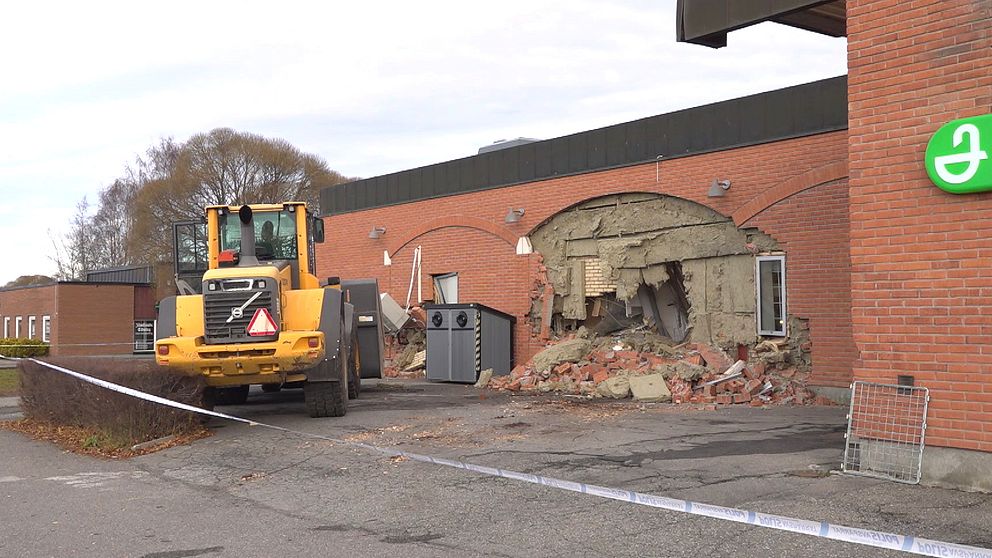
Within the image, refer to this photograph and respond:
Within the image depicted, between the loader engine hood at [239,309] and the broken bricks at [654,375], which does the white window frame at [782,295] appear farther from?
the loader engine hood at [239,309]

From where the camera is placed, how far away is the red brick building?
743 centimetres

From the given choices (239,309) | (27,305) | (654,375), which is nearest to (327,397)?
(239,309)

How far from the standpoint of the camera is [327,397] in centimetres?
1275

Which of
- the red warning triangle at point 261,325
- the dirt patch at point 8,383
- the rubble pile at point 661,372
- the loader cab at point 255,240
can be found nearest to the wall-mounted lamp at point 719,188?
the rubble pile at point 661,372

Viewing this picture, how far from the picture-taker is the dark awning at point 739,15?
29.1ft

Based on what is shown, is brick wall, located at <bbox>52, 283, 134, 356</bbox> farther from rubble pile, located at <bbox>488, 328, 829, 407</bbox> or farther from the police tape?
the police tape

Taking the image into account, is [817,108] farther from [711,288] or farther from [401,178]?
[401,178]

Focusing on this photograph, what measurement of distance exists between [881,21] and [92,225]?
236ft

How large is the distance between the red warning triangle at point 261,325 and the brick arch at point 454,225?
978 cm

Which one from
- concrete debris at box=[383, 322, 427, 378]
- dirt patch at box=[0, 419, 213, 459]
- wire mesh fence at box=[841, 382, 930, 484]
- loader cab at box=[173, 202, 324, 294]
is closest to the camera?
wire mesh fence at box=[841, 382, 930, 484]

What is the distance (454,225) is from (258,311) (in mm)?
11214

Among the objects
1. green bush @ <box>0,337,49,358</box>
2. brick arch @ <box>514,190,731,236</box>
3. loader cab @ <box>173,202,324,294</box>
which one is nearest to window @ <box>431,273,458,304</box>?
brick arch @ <box>514,190,731,236</box>

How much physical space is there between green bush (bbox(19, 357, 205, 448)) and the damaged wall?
30.1 feet

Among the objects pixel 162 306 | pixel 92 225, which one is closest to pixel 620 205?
pixel 162 306
